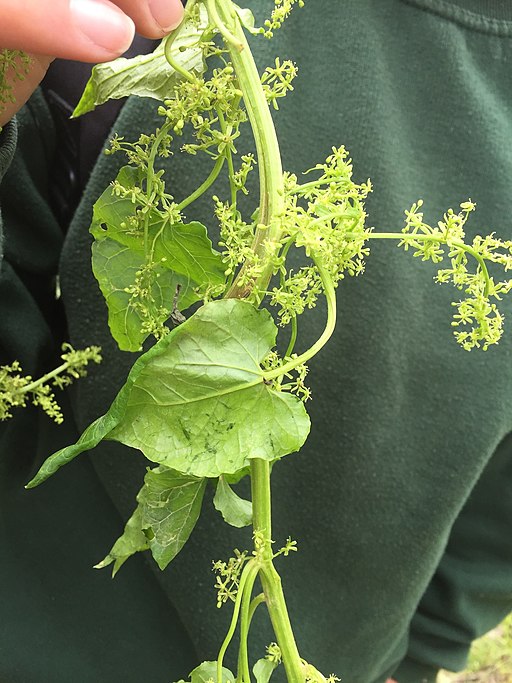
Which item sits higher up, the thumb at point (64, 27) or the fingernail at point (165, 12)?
the fingernail at point (165, 12)

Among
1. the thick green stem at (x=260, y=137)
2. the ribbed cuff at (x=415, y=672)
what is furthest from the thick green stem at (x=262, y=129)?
the ribbed cuff at (x=415, y=672)

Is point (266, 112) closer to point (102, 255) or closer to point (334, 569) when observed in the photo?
Answer: point (102, 255)

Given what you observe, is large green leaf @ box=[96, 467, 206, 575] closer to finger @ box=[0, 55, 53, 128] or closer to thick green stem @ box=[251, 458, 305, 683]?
thick green stem @ box=[251, 458, 305, 683]

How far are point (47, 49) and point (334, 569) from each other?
2.05 ft

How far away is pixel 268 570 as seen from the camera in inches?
11.1

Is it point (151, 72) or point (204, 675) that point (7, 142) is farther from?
point (204, 675)

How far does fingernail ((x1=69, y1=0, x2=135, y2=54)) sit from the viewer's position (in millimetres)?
267

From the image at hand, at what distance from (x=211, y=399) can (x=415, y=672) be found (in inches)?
36.6

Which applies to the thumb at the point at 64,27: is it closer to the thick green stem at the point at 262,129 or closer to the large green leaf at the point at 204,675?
the thick green stem at the point at 262,129

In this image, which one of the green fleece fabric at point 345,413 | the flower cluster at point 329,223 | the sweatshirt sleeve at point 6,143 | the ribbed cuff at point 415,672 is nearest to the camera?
the flower cluster at point 329,223

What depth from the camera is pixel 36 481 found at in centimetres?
28

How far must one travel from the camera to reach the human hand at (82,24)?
26 cm

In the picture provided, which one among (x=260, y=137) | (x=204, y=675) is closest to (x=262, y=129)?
(x=260, y=137)

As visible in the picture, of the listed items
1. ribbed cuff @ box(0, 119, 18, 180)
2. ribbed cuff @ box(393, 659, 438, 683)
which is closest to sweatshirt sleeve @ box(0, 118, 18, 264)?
ribbed cuff @ box(0, 119, 18, 180)
